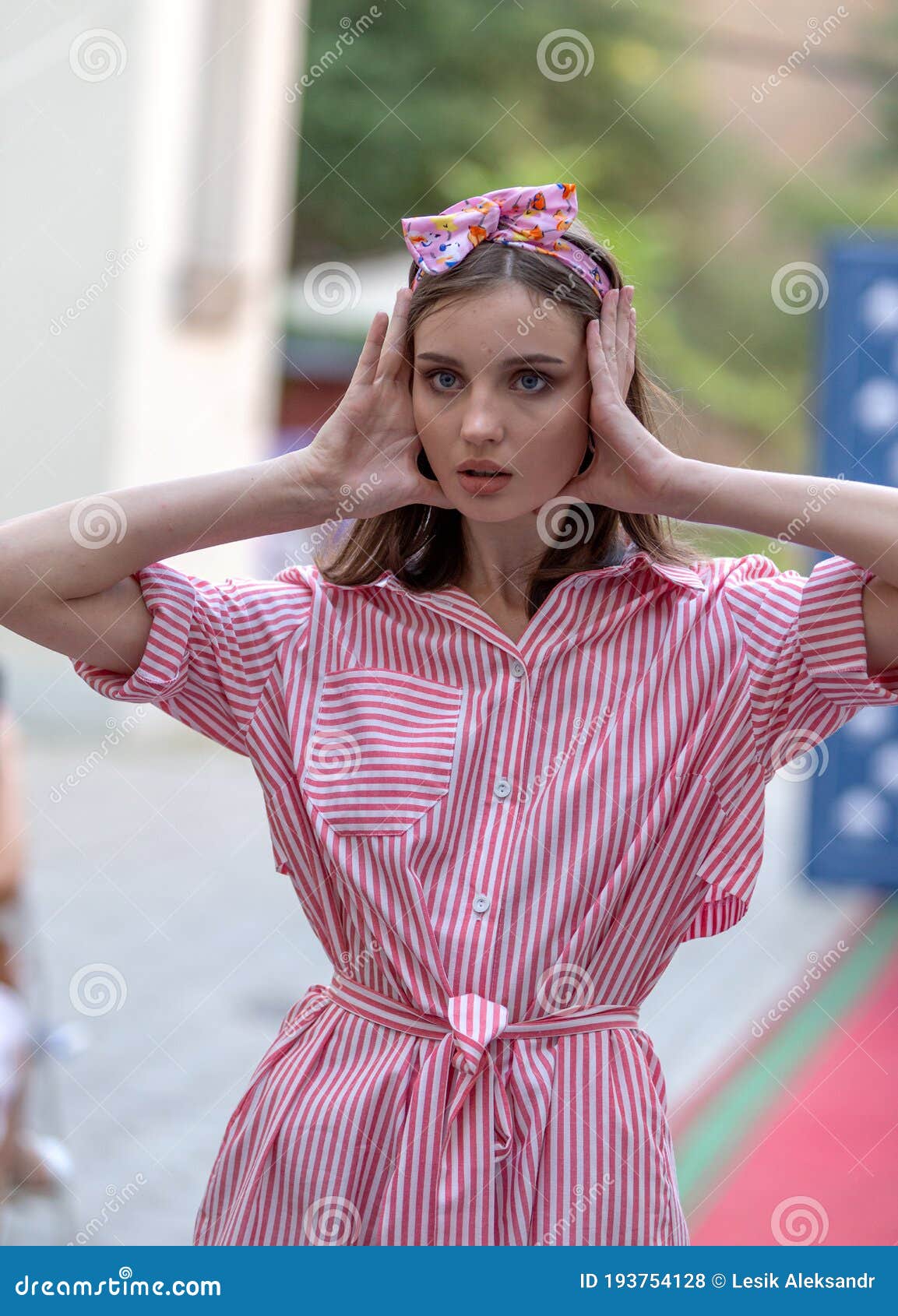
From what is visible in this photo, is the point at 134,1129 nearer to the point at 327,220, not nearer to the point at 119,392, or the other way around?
the point at 119,392

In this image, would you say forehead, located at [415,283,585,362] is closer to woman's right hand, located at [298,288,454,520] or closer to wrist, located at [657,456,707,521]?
woman's right hand, located at [298,288,454,520]

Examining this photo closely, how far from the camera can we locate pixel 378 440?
1.49m

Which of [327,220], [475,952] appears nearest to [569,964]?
[475,952]

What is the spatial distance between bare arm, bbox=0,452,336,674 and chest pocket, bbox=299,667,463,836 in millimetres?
184

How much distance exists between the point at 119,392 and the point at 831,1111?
20.3 feet

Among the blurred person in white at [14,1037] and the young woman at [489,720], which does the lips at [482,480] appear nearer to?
the young woman at [489,720]

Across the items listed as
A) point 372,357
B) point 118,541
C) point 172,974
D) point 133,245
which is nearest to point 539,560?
point 372,357

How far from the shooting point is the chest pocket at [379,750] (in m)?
1.42

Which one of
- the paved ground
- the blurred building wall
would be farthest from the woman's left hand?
the blurred building wall

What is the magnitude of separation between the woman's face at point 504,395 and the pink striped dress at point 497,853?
5.4 inches

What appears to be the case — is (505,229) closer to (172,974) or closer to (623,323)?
(623,323)

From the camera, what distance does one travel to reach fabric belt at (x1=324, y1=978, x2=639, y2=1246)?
4.44 ft

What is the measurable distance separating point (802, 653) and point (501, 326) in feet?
1.37

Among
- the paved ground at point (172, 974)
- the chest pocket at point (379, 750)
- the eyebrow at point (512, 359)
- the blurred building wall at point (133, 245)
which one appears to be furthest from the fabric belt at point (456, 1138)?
the blurred building wall at point (133, 245)
